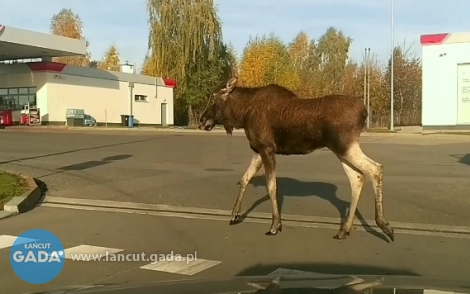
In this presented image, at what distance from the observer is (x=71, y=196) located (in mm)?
12109

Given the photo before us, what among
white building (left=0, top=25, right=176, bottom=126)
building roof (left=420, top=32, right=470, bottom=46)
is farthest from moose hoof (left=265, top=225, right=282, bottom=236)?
building roof (left=420, top=32, right=470, bottom=46)

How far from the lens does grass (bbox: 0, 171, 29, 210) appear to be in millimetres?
11031

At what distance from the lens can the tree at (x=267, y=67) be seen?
6638cm

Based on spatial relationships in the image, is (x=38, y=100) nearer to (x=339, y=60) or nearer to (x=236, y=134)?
(x=236, y=134)

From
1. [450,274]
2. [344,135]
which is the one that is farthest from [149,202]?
[450,274]

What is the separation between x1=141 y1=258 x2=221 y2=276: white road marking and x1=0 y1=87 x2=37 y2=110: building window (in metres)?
44.9

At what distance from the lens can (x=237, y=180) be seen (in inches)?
569

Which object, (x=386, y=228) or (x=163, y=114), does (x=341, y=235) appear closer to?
(x=386, y=228)

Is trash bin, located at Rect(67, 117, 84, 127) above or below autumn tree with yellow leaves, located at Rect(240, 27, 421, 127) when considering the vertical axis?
below

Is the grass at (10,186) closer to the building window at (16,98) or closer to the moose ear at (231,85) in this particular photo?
the moose ear at (231,85)

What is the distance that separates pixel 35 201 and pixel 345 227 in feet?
20.4

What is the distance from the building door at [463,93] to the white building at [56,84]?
2842 centimetres

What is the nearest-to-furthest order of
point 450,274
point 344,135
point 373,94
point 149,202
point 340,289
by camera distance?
point 340,289 → point 450,274 → point 344,135 → point 149,202 → point 373,94

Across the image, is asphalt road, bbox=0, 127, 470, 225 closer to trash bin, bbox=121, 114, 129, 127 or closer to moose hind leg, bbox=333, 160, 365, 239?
moose hind leg, bbox=333, 160, 365, 239
